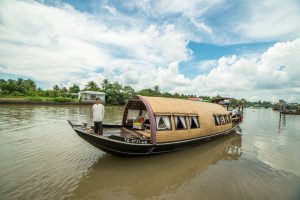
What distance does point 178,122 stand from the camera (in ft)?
30.0

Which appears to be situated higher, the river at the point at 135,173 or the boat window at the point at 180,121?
the boat window at the point at 180,121

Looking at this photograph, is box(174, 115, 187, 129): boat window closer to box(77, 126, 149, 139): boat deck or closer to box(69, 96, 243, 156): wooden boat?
box(69, 96, 243, 156): wooden boat

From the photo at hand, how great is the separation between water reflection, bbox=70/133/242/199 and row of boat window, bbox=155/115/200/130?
4.98ft

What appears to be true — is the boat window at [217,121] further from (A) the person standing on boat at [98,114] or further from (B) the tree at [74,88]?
(B) the tree at [74,88]

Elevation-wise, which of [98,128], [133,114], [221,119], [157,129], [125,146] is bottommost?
[125,146]

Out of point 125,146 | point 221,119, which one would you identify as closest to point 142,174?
point 125,146

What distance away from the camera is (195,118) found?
33.8ft

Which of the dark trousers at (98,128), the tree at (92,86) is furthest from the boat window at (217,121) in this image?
the tree at (92,86)

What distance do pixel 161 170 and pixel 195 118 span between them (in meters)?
4.24

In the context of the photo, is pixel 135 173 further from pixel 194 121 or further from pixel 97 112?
pixel 194 121

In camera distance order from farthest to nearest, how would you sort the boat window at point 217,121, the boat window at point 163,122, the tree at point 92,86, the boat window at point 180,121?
the tree at point 92,86 < the boat window at point 217,121 < the boat window at point 180,121 < the boat window at point 163,122

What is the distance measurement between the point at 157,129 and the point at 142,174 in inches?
82.1

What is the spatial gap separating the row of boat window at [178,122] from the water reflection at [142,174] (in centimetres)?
152

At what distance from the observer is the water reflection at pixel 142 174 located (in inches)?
215
